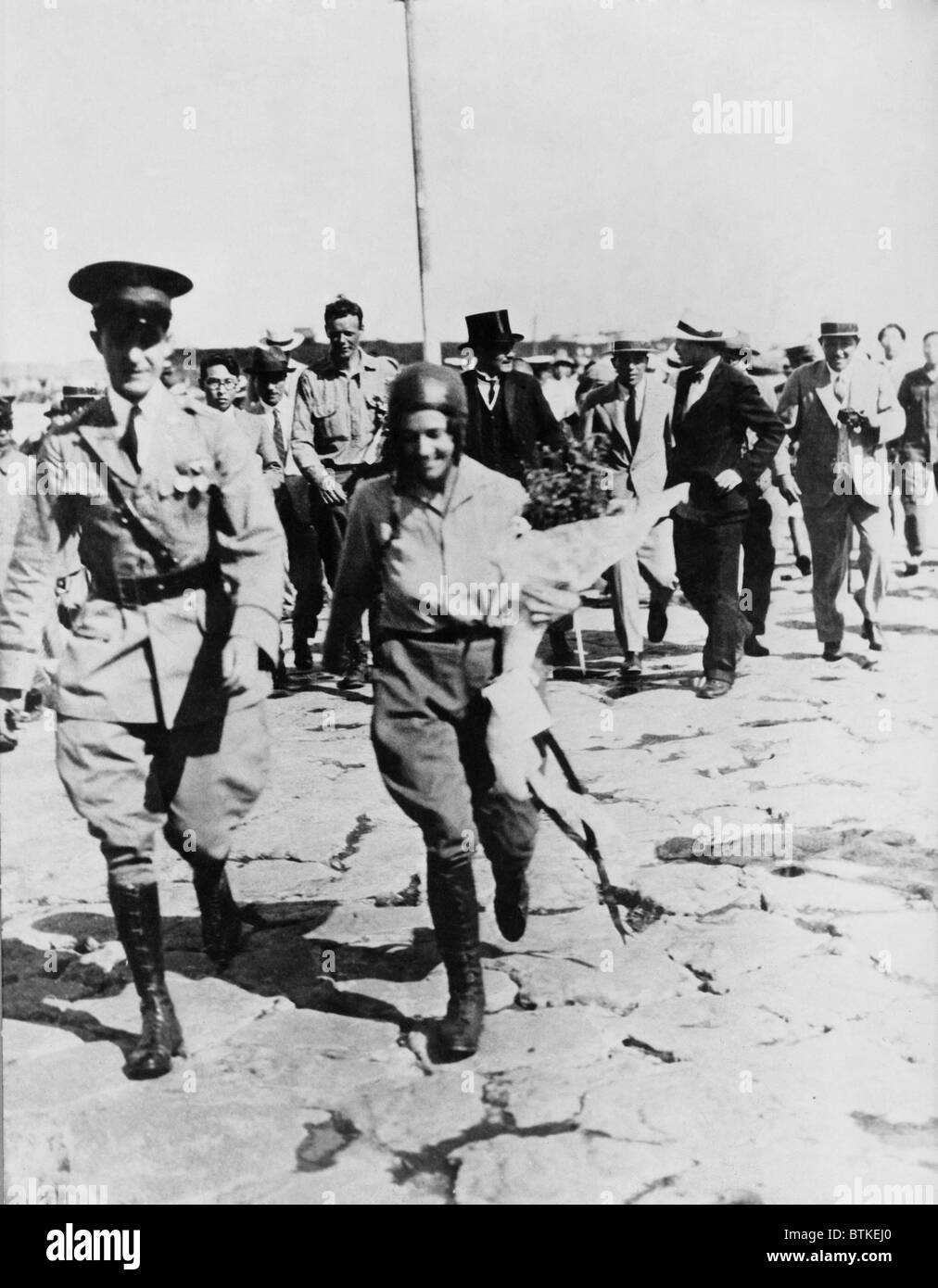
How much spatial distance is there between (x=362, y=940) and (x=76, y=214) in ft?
8.07

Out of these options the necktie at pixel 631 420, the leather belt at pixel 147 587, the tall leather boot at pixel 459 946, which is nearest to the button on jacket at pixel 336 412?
the leather belt at pixel 147 587

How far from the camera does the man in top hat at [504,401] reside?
184 inches

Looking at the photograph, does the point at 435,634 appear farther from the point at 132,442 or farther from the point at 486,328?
the point at 486,328

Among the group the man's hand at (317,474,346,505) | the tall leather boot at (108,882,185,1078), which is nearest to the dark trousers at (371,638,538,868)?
the tall leather boot at (108,882,185,1078)

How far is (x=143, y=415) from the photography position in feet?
13.4

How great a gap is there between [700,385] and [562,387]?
561 mm

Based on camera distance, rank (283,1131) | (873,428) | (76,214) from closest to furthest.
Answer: (283,1131)
(76,214)
(873,428)

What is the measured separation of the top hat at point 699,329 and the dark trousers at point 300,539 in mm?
1461

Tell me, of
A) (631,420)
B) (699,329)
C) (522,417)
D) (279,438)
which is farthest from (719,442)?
(279,438)

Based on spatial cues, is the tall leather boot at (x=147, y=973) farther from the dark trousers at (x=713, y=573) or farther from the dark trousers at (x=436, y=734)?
the dark trousers at (x=713, y=573)

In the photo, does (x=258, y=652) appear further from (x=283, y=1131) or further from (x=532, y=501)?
(x=283, y=1131)

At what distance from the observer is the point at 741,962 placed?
445 cm

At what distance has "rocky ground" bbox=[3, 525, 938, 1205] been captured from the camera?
13.2 feet

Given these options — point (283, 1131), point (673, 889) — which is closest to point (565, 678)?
point (673, 889)
